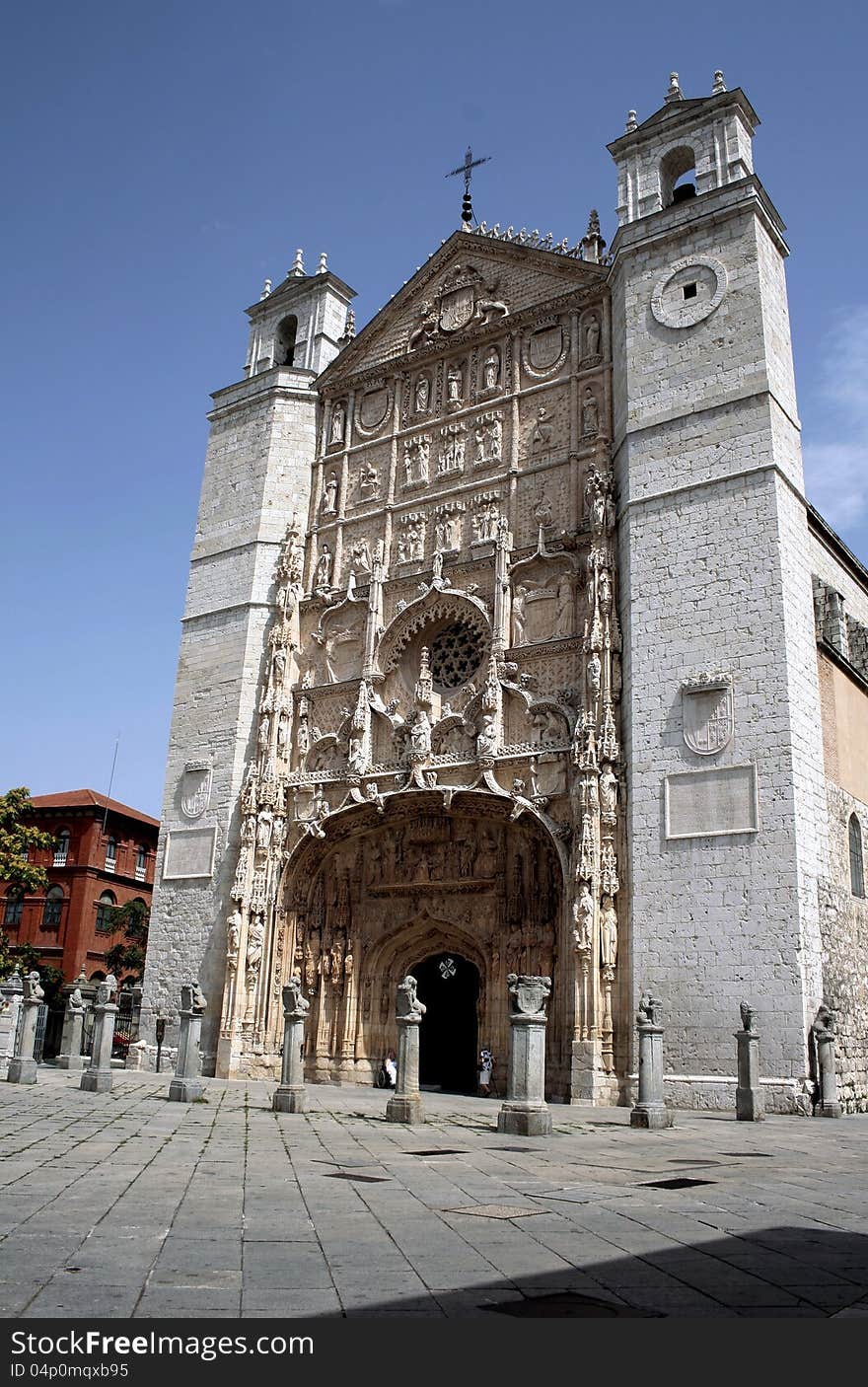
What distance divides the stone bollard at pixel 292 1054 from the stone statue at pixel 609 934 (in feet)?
16.6

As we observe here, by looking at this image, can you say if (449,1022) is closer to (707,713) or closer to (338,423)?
(707,713)

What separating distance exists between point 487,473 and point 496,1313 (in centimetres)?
1914

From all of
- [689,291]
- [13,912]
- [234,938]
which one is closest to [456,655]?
[234,938]

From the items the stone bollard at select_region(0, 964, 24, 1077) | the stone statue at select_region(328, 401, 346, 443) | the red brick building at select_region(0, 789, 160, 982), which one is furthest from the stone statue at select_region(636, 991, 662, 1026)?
the red brick building at select_region(0, 789, 160, 982)

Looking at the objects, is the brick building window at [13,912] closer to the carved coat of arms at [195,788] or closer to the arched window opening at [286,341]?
the carved coat of arms at [195,788]

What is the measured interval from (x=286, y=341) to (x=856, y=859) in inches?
717

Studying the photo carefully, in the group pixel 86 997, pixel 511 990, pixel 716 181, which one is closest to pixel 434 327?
pixel 716 181

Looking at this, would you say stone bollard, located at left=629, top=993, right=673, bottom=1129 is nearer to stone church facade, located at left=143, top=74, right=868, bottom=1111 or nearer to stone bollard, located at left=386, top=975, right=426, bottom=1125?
stone bollard, located at left=386, top=975, right=426, bottom=1125

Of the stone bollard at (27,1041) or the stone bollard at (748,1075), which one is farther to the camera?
the stone bollard at (27,1041)

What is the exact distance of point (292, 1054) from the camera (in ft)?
45.3

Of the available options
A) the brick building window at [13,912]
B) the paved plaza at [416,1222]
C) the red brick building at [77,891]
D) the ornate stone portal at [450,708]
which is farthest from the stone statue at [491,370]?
the brick building window at [13,912]

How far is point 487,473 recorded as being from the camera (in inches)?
862

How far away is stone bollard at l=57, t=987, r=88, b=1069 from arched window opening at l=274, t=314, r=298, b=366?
15434mm

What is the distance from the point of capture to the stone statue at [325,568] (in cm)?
2338
